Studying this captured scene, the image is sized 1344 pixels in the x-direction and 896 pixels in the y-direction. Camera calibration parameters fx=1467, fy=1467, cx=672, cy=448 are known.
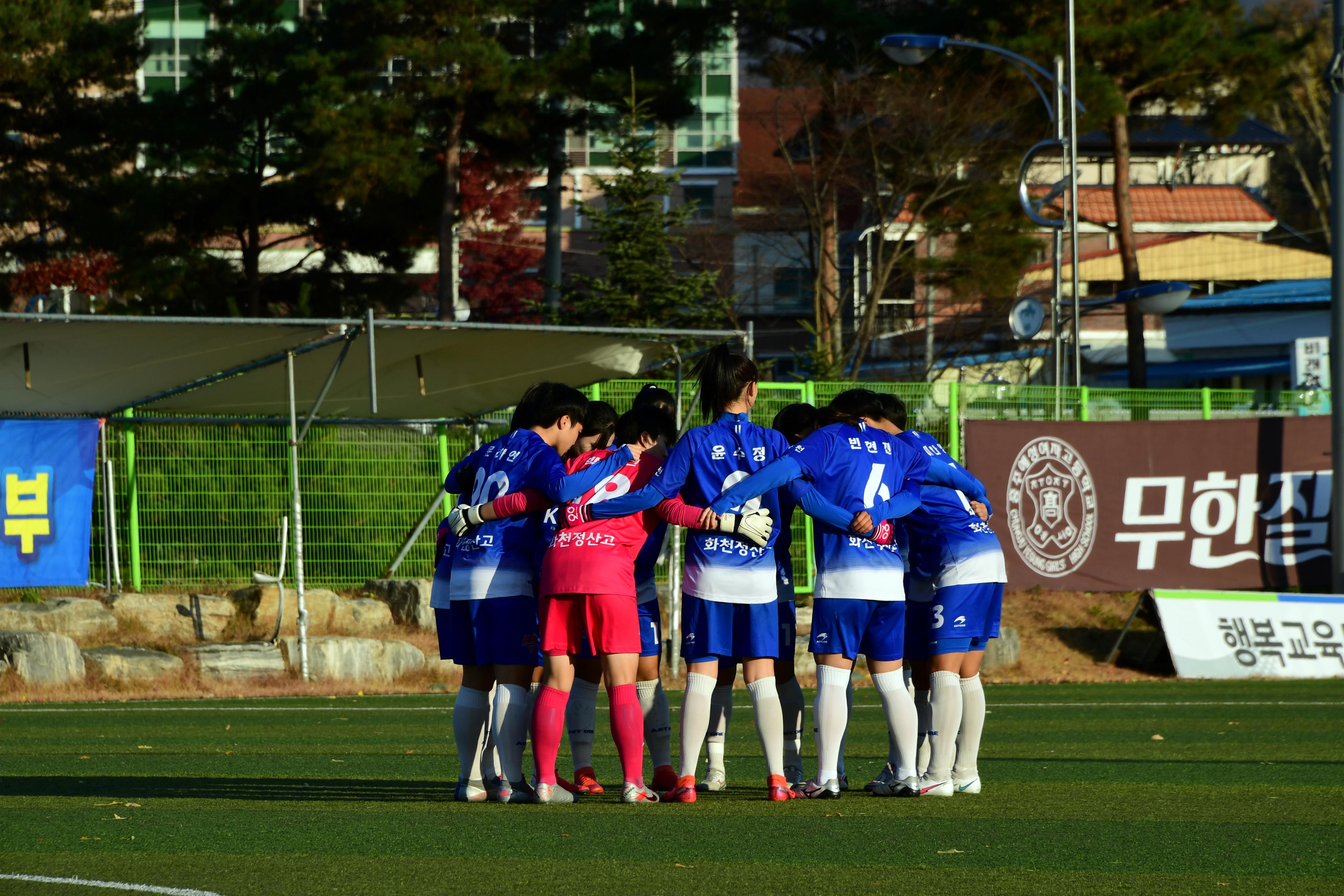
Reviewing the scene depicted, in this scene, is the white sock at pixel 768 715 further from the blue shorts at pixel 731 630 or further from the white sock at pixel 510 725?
the white sock at pixel 510 725

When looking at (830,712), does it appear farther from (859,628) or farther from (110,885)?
(110,885)

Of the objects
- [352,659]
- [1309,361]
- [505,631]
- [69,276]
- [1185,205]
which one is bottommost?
[352,659]

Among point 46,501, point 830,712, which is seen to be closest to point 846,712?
point 830,712

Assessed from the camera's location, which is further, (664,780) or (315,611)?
(315,611)

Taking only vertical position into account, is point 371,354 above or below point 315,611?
above

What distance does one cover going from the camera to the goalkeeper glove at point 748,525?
6.02 metres

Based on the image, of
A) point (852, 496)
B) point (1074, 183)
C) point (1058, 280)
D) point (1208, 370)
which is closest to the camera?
point (852, 496)

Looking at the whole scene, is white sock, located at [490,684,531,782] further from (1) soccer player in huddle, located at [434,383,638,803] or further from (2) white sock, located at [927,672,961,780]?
(2) white sock, located at [927,672,961,780]

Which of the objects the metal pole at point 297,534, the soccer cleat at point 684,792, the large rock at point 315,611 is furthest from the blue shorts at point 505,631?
the large rock at point 315,611

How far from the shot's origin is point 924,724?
23.5 ft

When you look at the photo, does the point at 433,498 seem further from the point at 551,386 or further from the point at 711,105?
the point at 711,105

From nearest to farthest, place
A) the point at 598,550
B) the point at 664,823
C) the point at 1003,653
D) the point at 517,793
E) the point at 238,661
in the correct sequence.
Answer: the point at 664,823
the point at 598,550
the point at 517,793
the point at 238,661
the point at 1003,653

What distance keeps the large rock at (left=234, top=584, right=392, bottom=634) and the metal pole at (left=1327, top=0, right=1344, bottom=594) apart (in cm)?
984

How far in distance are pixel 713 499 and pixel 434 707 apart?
20.3ft
